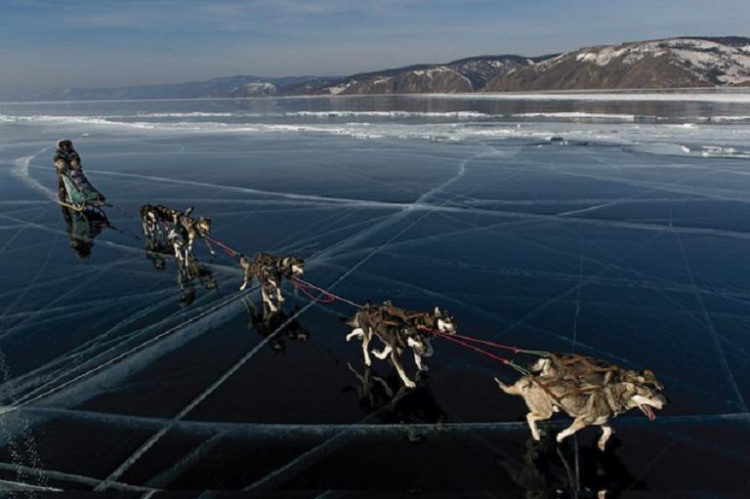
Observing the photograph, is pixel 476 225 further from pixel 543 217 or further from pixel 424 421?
pixel 424 421

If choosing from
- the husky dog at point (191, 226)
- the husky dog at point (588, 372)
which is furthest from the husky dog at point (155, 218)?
the husky dog at point (588, 372)

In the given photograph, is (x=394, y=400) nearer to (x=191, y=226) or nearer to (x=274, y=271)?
(x=274, y=271)

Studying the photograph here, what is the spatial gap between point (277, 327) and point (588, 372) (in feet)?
17.4

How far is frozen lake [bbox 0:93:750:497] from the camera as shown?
17.2 ft

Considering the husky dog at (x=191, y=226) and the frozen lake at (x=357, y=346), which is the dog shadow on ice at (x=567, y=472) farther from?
the husky dog at (x=191, y=226)

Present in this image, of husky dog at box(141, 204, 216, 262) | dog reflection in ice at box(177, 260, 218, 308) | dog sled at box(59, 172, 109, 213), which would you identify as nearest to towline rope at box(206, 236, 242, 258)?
husky dog at box(141, 204, 216, 262)

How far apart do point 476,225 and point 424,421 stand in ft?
30.2

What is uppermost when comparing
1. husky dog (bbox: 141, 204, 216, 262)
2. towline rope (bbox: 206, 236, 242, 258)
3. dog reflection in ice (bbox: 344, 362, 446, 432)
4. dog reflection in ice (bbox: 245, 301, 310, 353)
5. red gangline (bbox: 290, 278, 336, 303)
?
husky dog (bbox: 141, 204, 216, 262)

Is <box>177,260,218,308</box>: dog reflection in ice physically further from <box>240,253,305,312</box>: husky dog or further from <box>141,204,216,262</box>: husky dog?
<box>240,253,305,312</box>: husky dog

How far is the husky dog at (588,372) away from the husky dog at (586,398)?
51 millimetres

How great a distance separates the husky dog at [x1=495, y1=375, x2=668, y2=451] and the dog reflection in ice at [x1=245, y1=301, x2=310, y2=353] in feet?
13.3

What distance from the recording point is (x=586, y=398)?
4.70 metres

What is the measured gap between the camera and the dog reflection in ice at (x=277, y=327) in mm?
7927

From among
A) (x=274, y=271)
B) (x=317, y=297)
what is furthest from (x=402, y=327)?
(x=317, y=297)
